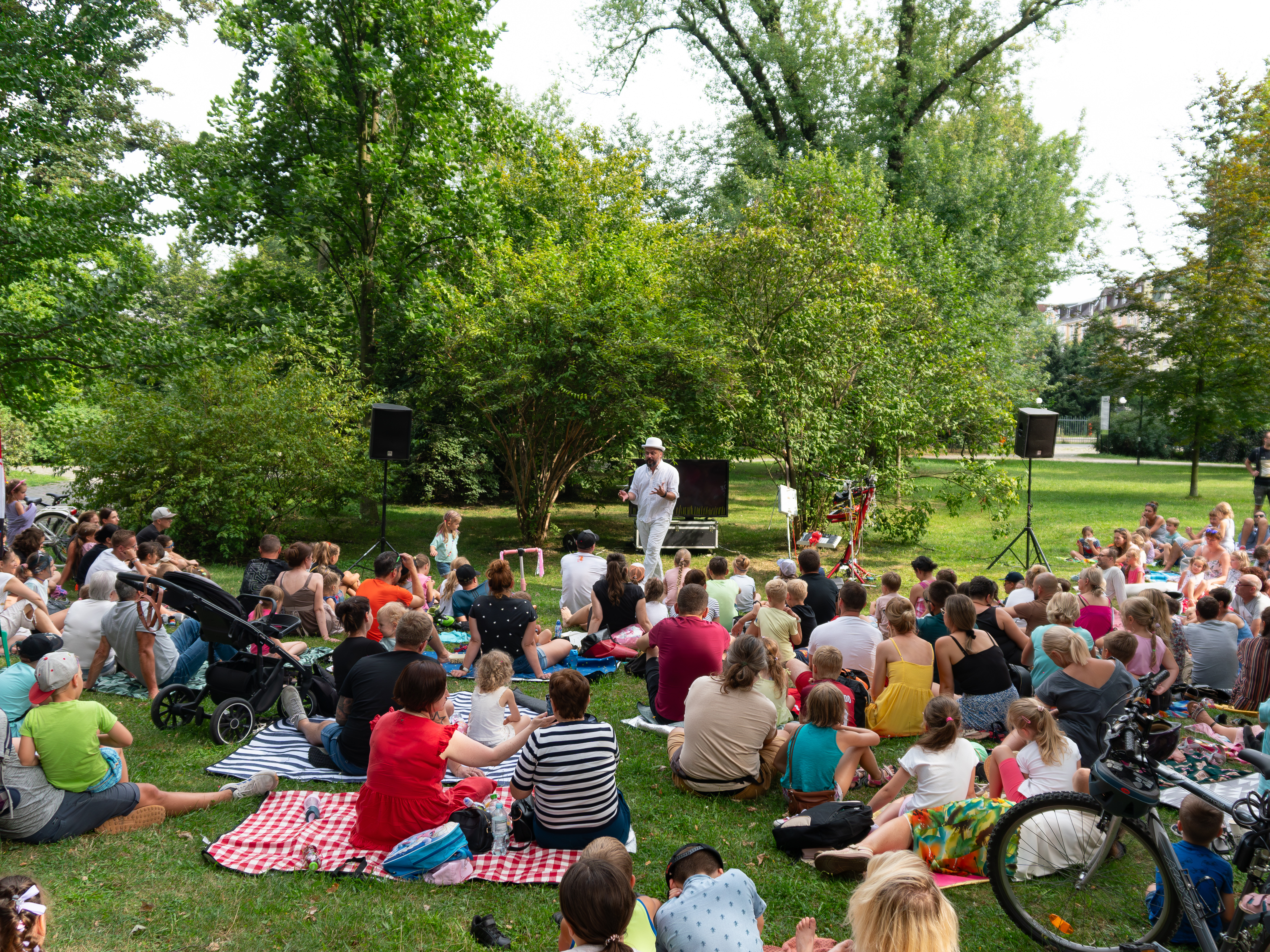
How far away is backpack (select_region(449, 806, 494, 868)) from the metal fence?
61196 millimetres

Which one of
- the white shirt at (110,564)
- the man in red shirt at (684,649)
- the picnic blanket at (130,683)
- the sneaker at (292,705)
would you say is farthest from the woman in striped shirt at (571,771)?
the white shirt at (110,564)

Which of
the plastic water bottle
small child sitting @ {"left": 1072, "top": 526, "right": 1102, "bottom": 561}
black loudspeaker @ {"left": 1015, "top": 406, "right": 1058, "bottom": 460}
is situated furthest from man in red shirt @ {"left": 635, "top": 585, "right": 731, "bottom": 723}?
small child sitting @ {"left": 1072, "top": 526, "right": 1102, "bottom": 561}

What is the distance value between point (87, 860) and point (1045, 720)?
500 cm

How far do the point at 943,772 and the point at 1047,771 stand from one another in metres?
0.63

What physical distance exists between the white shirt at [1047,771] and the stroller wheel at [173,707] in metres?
5.62

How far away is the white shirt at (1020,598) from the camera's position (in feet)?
24.8

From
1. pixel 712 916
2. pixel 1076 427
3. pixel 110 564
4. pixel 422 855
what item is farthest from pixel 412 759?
pixel 1076 427

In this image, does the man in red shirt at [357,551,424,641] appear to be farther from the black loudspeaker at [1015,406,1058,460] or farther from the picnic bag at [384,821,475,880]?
the black loudspeaker at [1015,406,1058,460]

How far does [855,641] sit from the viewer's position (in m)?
6.75

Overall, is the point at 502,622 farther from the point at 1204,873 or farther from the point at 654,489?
the point at 1204,873

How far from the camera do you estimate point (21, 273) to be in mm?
11078

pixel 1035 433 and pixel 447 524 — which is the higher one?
pixel 1035 433

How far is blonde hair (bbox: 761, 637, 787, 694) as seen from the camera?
6.10 metres

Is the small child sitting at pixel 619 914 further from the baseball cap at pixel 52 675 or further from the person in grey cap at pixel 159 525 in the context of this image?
the person in grey cap at pixel 159 525
